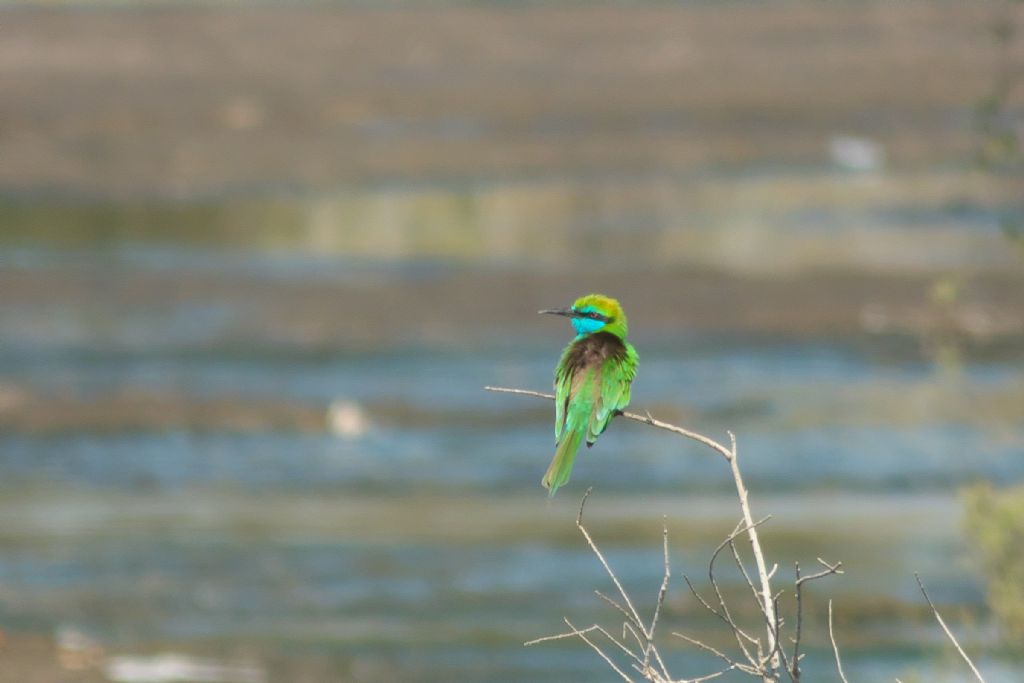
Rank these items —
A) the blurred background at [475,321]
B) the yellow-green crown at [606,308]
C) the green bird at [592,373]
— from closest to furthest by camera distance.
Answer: the green bird at [592,373], the yellow-green crown at [606,308], the blurred background at [475,321]

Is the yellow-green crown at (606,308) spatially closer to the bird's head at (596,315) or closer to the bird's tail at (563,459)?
the bird's head at (596,315)

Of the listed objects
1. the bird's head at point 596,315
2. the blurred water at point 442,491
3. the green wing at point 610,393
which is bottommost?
the blurred water at point 442,491

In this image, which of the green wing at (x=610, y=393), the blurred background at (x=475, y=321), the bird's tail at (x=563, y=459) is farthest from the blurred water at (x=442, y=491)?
the bird's tail at (x=563, y=459)

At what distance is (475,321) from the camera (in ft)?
55.6

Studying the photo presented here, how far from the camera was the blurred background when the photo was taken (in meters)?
10.1

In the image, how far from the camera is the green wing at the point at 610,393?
4.46m

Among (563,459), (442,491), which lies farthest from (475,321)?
(563,459)

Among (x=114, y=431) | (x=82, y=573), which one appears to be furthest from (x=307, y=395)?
(x=82, y=573)

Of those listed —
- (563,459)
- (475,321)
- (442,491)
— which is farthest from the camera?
(475,321)

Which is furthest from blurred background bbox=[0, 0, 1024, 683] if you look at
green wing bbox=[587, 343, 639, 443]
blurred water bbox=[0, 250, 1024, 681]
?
green wing bbox=[587, 343, 639, 443]

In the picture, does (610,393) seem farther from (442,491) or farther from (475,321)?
(475,321)

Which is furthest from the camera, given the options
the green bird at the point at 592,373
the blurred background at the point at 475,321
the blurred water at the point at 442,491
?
the blurred background at the point at 475,321

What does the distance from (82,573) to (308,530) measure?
1400 millimetres

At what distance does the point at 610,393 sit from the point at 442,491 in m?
7.96
